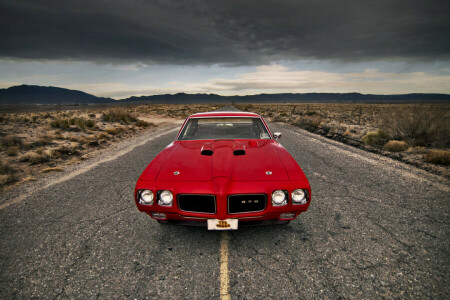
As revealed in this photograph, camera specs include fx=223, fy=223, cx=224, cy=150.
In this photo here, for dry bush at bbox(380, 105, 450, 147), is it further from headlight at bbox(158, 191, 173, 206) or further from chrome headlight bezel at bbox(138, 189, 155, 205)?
chrome headlight bezel at bbox(138, 189, 155, 205)

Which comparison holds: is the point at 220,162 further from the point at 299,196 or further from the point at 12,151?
the point at 12,151

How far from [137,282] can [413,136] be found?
10.7m

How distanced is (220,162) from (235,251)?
1.06m

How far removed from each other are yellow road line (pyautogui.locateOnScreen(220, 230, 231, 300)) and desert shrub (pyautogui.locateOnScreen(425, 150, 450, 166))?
6.56m

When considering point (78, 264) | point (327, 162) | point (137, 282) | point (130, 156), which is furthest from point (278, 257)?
point (130, 156)

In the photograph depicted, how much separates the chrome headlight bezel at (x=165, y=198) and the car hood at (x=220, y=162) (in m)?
0.17

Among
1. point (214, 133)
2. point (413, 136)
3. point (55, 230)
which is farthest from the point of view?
point (413, 136)

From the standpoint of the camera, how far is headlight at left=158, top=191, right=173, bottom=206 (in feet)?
7.93

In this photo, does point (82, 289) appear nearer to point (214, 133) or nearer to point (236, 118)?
point (214, 133)

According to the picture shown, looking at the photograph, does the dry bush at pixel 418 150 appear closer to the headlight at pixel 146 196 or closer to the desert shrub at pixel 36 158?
the headlight at pixel 146 196

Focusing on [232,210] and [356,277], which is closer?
[356,277]

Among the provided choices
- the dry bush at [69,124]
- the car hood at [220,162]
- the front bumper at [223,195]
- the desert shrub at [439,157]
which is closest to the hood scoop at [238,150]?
the car hood at [220,162]

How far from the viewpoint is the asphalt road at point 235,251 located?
209cm

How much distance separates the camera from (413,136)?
8781 millimetres
